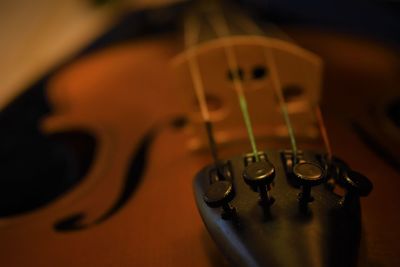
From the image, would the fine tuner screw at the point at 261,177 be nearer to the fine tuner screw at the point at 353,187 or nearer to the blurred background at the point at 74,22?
the fine tuner screw at the point at 353,187

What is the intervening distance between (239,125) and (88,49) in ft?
2.52

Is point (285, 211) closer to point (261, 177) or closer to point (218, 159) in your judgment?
point (261, 177)

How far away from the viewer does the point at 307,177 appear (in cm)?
36

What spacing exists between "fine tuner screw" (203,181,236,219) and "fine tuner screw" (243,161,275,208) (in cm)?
2

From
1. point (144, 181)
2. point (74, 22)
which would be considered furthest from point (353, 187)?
point (74, 22)

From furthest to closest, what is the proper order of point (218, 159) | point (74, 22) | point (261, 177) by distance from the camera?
point (74, 22) < point (218, 159) < point (261, 177)

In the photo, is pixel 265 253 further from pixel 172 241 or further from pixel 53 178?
pixel 53 178

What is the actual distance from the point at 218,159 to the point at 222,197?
20cm

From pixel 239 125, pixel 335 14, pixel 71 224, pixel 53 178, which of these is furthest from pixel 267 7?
pixel 71 224

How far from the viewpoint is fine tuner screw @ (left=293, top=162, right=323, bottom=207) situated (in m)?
0.36

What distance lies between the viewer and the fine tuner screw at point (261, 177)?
1.18 feet

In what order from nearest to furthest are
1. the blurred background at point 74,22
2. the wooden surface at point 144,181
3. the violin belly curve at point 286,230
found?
the violin belly curve at point 286,230
the wooden surface at point 144,181
the blurred background at point 74,22

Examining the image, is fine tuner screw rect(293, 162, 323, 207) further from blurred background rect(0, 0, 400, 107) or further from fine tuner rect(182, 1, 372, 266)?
blurred background rect(0, 0, 400, 107)

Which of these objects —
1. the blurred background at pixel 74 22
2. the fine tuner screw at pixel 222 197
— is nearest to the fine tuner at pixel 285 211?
the fine tuner screw at pixel 222 197
